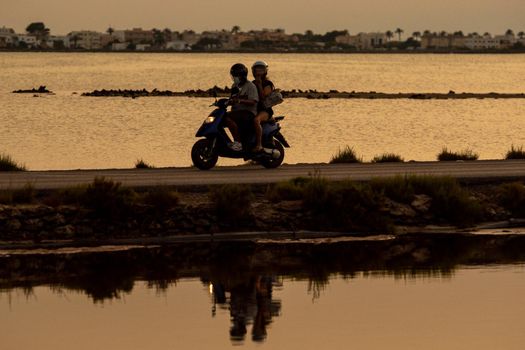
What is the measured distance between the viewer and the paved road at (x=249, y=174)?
2250 centimetres

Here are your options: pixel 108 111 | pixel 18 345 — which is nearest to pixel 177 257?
pixel 18 345

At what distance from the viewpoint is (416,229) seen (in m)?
21.3

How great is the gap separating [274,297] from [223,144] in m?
9.47

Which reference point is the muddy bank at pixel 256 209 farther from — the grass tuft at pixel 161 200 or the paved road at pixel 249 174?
the paved road at pixel 249 174

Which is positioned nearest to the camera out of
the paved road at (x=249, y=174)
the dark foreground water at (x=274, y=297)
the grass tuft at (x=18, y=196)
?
the dark foreground water at (x=274, y=297)

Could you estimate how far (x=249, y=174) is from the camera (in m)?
24.2

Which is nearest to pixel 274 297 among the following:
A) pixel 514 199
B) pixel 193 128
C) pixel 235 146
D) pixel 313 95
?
pixel 514 199

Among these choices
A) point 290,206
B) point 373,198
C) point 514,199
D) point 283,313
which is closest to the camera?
point 283,313

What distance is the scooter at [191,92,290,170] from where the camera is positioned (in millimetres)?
25047

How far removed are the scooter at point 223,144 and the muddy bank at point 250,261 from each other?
5.28 meters

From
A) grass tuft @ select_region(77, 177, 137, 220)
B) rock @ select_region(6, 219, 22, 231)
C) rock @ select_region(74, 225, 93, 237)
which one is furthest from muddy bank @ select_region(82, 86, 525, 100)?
rock @ select_region(6, 219, 22, 231)

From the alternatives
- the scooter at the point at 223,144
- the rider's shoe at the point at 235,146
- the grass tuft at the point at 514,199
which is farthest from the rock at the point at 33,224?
the grass tuft at the point at 514,199

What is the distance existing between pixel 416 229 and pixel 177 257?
4.15 meters

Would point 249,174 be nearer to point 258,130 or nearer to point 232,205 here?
point 258,130
